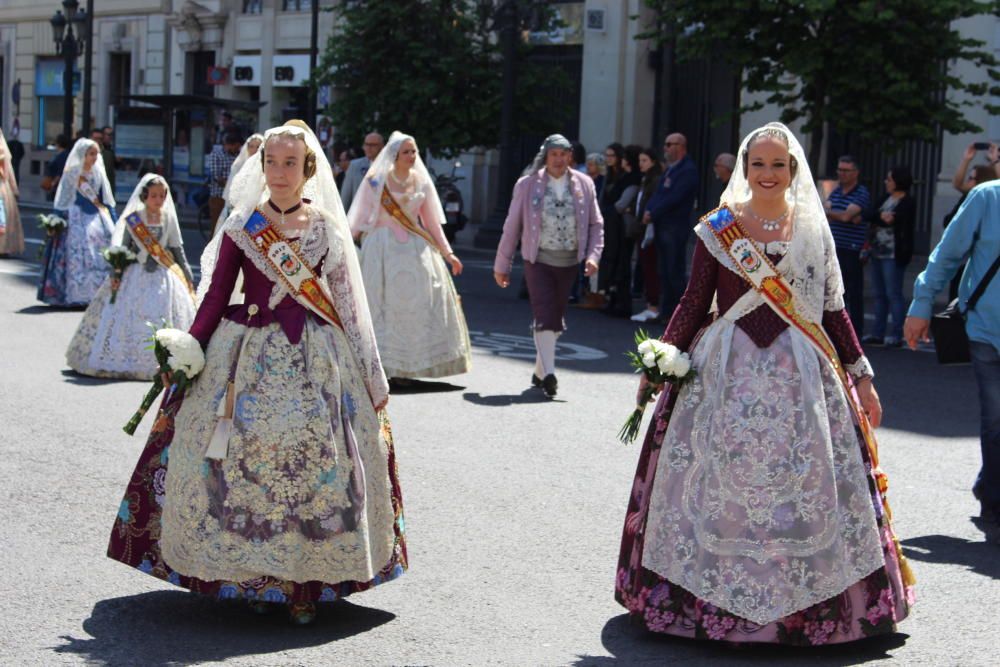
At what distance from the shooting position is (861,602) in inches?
213

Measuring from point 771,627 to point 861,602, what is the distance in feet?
1.02

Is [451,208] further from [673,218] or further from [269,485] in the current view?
[269,485]

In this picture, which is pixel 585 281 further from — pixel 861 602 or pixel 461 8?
pixel 861 602

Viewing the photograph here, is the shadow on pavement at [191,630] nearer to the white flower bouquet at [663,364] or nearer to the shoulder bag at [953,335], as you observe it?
the white flower bouquet at [663,364]

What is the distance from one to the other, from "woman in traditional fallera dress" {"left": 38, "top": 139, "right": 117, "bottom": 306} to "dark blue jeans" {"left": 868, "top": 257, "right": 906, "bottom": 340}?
6987 millimetres

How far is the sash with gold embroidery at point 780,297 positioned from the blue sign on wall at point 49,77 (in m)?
42.0

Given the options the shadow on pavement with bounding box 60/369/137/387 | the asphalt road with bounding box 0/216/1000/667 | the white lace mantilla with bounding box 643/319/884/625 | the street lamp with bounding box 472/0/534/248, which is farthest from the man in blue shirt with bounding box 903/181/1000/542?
the street lamp with bounding box 472/0/534/248

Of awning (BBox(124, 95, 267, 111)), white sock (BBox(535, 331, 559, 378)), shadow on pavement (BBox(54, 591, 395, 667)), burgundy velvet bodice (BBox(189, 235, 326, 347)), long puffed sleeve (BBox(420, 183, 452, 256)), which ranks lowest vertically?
shadow on pavement (BBox(54, 591, 395, 667))

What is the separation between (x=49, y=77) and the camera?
46.8 m

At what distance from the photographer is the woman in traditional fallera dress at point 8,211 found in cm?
2025

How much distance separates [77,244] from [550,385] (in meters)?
6.58

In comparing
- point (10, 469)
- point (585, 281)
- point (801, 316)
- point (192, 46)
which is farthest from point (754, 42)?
point (192, 46)

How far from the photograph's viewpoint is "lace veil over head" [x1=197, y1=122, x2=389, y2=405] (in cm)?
579

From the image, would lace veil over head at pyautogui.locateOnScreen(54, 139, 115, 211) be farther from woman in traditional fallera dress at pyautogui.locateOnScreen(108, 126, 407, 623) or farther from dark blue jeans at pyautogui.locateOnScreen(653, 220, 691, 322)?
woman in traditional fallera dress at pyautogui.locateOnScreen(108, 126, 407, 623)
